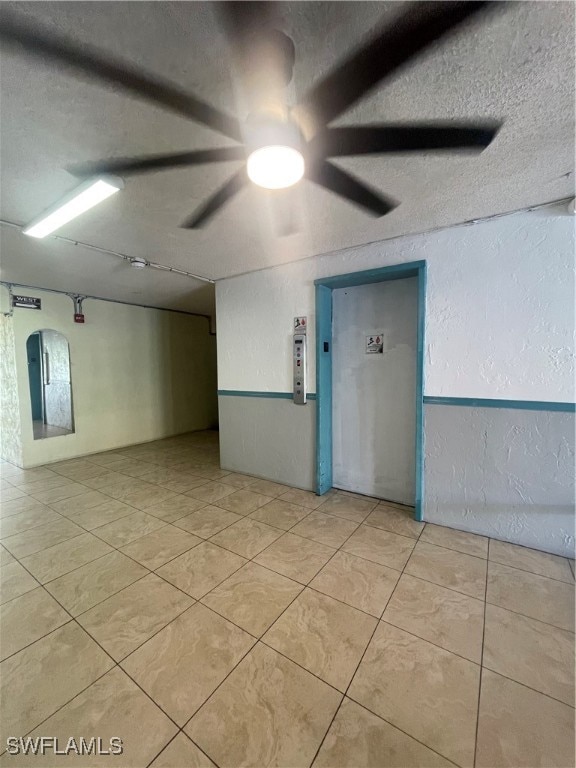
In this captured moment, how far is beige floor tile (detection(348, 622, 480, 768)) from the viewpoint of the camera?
1.16 metres

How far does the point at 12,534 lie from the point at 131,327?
146 inches

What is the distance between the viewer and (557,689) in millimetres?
1312

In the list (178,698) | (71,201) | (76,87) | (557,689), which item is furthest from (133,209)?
(557,689)

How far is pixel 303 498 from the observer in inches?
125

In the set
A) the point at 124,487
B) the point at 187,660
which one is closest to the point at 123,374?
the point at 124,487

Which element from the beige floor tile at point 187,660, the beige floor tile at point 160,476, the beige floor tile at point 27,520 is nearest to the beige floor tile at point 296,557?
the beige floor tile at point 187,660

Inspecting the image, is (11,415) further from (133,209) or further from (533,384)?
(533,384)

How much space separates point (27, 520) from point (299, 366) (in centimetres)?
294

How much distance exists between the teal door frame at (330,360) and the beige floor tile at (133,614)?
1761 mm

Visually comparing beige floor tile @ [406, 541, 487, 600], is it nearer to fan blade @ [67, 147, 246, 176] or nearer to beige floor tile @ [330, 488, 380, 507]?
beige floor tile @ [330, 488, 380, 507]

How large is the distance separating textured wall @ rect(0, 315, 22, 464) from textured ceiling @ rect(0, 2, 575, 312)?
2078 millimetres

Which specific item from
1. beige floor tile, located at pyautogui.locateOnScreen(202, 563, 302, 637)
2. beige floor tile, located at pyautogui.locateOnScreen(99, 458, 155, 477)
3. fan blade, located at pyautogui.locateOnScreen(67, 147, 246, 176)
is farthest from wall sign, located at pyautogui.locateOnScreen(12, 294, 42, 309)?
beige floor tile, located at pyautogui.locateOnScreen(202, 563, 302, 637)

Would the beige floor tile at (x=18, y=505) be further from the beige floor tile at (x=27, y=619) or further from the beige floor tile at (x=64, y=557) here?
the beige floor tile at (x=27, y=619)

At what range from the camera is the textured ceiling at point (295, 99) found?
3.33 ft
